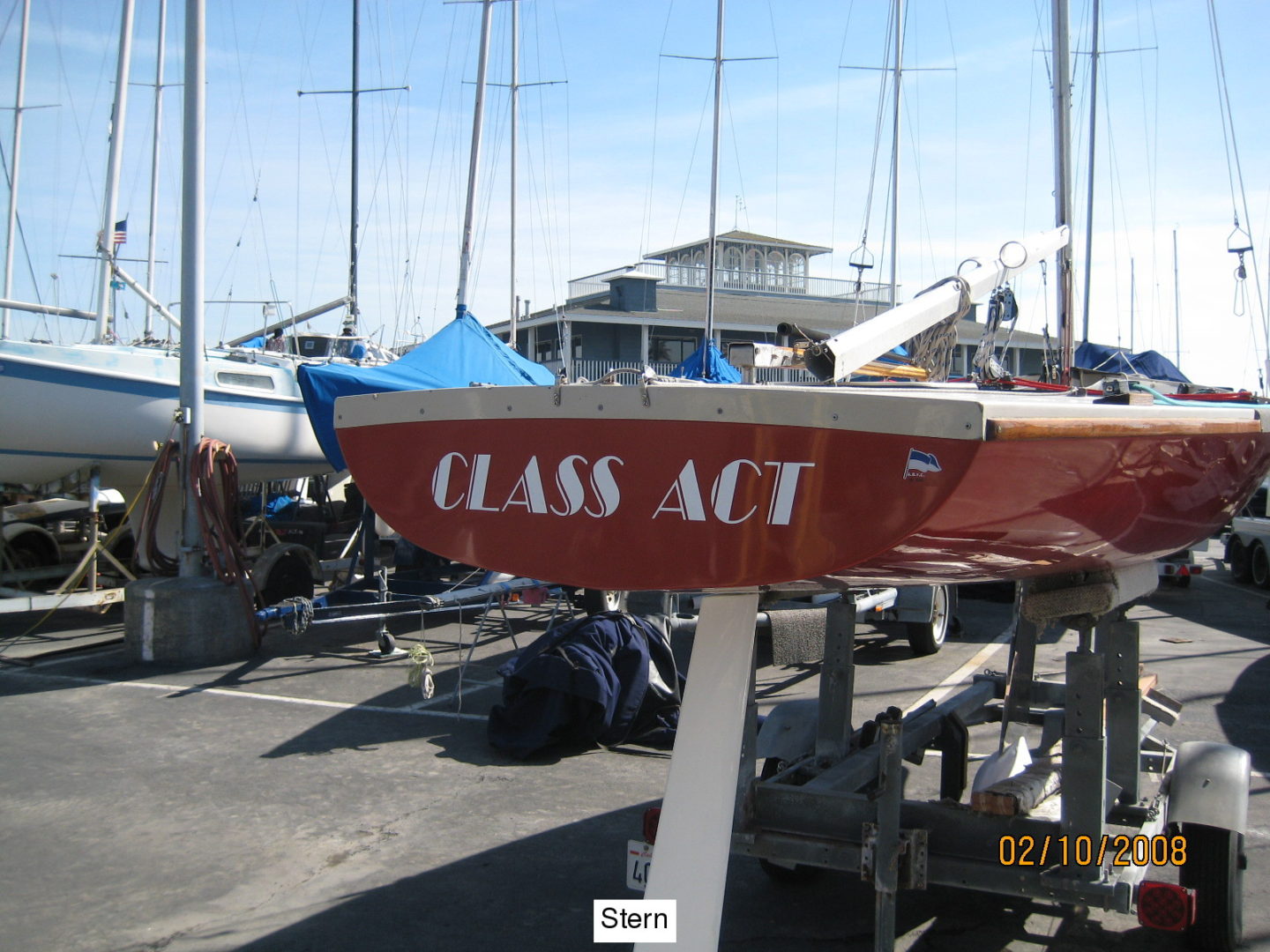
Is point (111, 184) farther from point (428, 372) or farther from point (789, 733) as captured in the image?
point (789, 733)

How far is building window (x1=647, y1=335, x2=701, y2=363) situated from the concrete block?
24.0 metres

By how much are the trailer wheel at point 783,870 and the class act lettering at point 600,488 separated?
2.14m

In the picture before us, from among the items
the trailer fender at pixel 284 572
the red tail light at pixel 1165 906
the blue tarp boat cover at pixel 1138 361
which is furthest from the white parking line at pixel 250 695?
the blue tarp boat cover at pixel 1138 361

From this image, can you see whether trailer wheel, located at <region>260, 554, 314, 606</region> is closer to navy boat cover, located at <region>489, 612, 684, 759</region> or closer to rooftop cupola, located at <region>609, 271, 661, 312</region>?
navy boat cover, located at <region>489, 612, 684, 759</region>

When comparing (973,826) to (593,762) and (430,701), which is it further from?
(430,701)

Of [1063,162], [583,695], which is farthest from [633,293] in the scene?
[583,695]

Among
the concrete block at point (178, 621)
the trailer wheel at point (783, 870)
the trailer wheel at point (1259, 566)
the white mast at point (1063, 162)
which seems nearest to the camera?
the trailer wheel at point (783, 870)

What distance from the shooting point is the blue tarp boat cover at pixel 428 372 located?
10.5 metres

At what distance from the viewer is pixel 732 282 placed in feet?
124

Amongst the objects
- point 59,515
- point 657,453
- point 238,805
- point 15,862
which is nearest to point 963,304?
point 657,453

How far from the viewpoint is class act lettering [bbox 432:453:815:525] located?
2.75 m

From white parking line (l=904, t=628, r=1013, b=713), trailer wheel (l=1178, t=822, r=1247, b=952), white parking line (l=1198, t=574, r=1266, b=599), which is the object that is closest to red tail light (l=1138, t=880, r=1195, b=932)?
trailer wheel (l=1178, t=822, r=1247, b=952)
